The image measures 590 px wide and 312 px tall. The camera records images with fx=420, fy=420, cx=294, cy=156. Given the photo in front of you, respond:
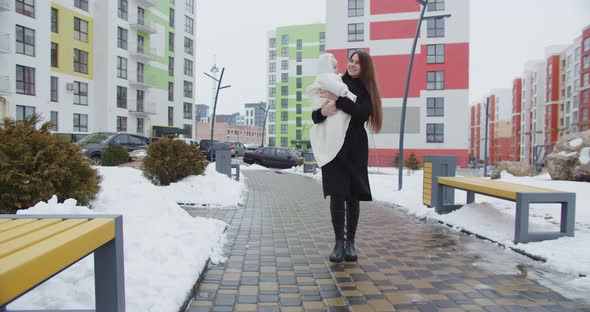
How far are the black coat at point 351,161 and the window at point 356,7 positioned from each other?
138 ft

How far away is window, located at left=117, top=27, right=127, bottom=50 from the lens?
3978cm

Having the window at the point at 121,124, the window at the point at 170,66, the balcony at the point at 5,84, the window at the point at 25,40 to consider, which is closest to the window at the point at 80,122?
the window at the point at 121,124

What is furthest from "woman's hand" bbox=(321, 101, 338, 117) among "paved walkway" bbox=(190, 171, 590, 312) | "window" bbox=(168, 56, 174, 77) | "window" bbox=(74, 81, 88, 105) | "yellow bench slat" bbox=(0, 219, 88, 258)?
"window" bbox=(168, 56, 174, 77)

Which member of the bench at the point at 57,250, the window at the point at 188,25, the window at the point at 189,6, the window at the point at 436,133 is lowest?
the bench at the point at 57,250

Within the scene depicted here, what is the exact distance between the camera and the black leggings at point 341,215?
12.4 ft

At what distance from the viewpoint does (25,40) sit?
29266 mm

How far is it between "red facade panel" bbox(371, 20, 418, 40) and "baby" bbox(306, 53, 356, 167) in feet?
133

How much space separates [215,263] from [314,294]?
3.66 ft

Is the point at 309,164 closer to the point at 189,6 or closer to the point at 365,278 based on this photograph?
the point at 365,278

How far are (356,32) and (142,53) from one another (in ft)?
72.6

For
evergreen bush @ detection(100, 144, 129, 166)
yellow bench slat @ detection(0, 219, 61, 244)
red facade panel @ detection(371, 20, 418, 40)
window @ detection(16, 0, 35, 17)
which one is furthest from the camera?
red facade panel @ detection(371, 20, 418, 40)

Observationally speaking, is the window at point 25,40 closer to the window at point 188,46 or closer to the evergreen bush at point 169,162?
the window at point 188,46

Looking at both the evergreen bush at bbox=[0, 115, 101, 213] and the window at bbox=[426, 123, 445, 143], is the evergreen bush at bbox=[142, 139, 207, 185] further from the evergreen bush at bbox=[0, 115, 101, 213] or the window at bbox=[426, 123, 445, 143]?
the window at bbox=[426, 123, 445, 143]

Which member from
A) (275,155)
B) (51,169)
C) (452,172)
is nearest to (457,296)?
(51,169)
